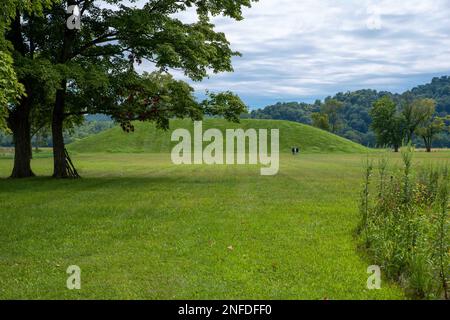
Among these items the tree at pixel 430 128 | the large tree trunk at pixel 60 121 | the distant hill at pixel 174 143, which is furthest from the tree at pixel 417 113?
the large tree trunk at pixel 60 121

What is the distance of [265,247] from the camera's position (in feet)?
39.7

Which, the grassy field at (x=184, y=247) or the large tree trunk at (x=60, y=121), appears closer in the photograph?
the grassy field at (x=184, y=247)

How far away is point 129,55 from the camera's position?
3366 centimetres

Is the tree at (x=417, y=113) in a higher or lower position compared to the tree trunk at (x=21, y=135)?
higher

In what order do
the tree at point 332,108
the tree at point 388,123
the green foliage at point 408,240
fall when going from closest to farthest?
the green foliage at point 408,240, the tree at point 388,123, the tree at point 332,108

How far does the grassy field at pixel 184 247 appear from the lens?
8.99m

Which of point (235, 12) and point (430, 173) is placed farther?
point (235, 12)

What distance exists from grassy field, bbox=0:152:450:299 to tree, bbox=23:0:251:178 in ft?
37.0

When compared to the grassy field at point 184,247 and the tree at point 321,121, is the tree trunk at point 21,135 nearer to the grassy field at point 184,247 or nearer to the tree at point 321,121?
the grassy field at point 184,247

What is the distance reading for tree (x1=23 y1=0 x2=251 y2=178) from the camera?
104 ft

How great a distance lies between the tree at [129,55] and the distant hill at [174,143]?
69.3 m
